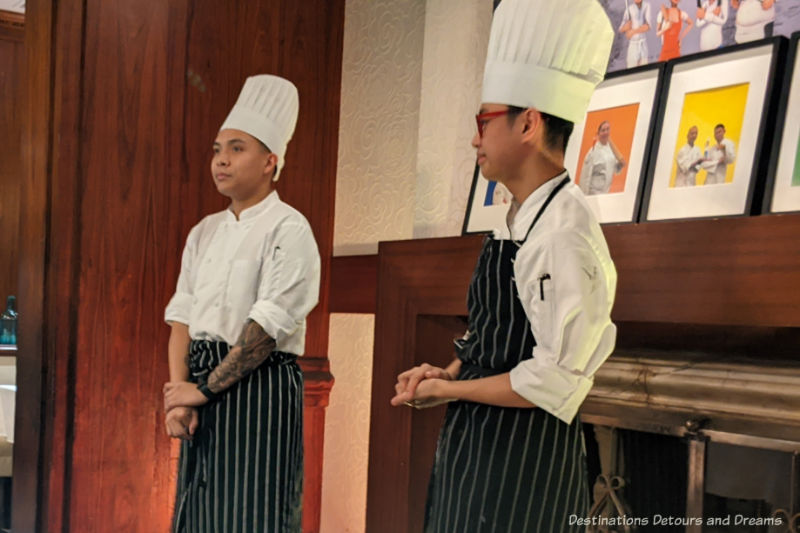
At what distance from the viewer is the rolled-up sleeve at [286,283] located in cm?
187

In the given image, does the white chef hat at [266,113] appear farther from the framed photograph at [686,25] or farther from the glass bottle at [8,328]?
the glass bottle at [8,328]

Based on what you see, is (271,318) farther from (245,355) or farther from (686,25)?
(686,25)

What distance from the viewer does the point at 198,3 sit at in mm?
2791

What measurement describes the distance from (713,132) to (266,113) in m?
0.99

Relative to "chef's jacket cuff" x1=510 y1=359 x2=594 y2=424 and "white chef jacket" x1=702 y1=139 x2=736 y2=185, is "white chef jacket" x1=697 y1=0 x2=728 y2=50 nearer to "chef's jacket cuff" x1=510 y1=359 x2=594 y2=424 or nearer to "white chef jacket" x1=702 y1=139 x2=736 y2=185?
"white chef jacket" x1=702 y1=139 x2=736 y2=185

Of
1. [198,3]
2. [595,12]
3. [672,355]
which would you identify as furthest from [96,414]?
[595,12]

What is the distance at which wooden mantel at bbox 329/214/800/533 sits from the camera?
161cm

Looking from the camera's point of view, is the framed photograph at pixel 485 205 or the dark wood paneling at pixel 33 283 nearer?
the framed photograph at pixel 485 205

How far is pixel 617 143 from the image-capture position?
199 cm

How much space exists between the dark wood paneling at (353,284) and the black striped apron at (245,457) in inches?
34.2

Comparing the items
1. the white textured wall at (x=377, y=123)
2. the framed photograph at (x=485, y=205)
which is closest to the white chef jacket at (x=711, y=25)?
the framed photograph at (x=485, y=205)

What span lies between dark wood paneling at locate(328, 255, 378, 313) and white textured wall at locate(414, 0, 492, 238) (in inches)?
13.8

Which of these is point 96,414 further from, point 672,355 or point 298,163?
point 672,355

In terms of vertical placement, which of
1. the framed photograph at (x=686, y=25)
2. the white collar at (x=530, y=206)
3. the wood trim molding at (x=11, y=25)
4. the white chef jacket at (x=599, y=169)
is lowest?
the white collar at (x=530, y=206)
